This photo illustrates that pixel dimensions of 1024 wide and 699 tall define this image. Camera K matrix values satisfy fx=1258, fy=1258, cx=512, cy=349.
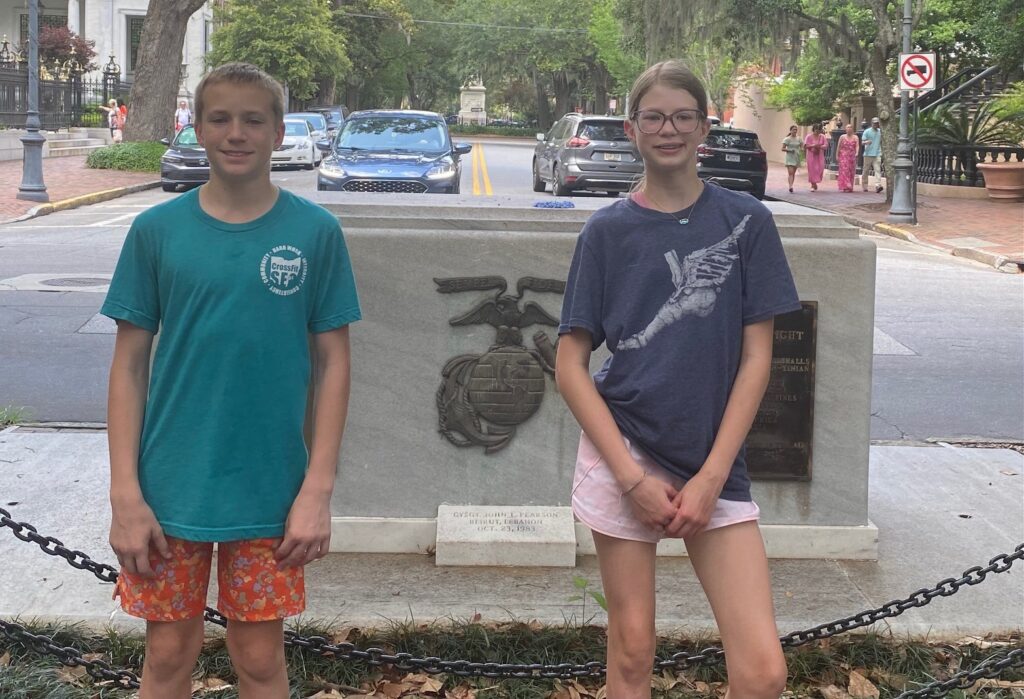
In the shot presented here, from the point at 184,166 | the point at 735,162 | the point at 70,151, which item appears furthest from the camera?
the point at 70,151

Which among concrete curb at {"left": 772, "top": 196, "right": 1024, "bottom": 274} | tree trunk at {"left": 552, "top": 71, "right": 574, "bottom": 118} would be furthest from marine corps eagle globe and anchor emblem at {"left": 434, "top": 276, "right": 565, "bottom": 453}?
tree trunk at {"left": 552, "top": 71, "right": 574, "bottom": 118}

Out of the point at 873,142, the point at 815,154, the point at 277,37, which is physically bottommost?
the point at 815,154

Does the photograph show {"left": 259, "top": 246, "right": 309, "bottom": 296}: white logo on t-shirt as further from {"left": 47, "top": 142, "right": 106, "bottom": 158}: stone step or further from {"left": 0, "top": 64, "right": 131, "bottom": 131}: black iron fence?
{"left": 47, "top": 142, "right": 106, "bottom": 158}: stone step

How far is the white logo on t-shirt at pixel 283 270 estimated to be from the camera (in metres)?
2.81

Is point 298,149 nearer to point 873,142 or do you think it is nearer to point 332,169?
point 873,142

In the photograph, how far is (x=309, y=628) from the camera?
4.38 meters

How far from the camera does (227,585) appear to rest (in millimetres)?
2889

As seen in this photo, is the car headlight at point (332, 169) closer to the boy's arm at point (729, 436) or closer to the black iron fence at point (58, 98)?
the boy's arm at point (729, 436)

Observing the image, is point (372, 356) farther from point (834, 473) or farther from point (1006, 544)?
point (1006, 544)

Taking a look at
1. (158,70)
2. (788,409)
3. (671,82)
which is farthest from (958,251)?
(158,70)

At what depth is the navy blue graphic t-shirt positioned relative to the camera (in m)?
2.92

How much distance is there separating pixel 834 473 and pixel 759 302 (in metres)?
2.53

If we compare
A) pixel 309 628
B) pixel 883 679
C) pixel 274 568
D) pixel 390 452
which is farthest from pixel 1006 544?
pixel 274 568

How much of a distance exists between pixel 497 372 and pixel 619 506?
2.28 metres
